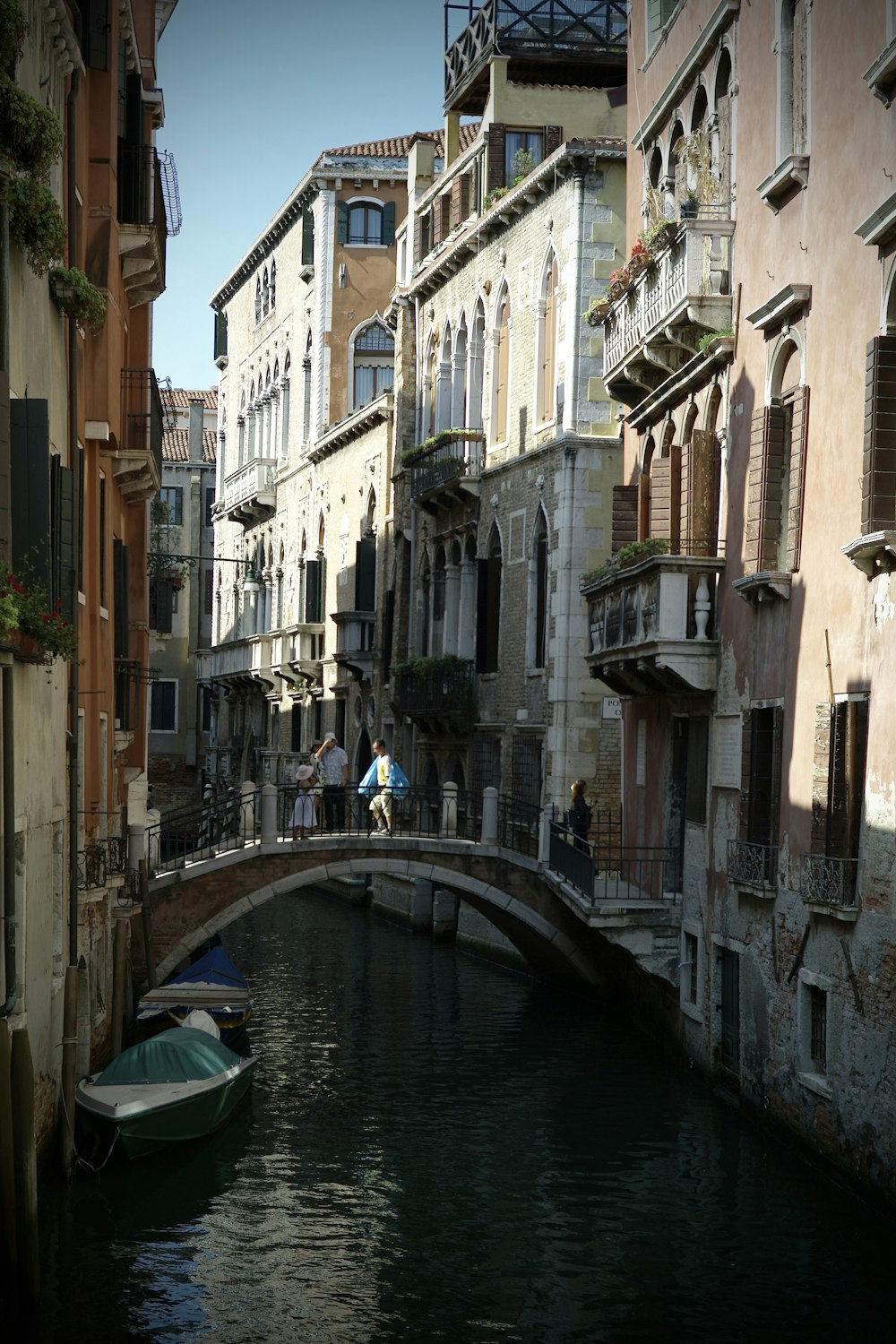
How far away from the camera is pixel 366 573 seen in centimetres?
3547

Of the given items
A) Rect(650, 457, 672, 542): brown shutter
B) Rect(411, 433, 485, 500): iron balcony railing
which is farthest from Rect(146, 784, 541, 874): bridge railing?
Rect(411, 433, 485, 500): iron balcony railing

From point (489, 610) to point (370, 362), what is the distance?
44.6 ft

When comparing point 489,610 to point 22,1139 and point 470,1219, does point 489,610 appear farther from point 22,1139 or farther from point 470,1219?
point 22,1139

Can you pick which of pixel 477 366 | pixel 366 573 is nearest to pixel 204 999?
pixel 477 366

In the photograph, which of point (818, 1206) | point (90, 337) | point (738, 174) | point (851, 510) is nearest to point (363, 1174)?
point (818, 1206)

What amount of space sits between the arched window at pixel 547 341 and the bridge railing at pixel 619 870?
660cm

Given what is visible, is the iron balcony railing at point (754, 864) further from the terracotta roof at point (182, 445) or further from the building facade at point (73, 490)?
the terracotta roof at point (182, 445)

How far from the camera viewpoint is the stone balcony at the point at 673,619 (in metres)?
17.4

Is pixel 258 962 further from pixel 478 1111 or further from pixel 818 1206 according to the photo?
pixel 818 1206

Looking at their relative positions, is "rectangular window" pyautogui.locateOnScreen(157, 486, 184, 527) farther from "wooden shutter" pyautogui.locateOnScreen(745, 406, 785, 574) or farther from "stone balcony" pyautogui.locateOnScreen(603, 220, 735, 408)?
"wooden shutter" pyautogui.locateOnScreen(745, 406, 785, 574)

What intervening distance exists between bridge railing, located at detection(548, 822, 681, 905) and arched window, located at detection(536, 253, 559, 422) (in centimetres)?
660

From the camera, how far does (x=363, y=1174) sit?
1524 cm

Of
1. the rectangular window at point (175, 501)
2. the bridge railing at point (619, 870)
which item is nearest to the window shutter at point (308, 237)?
the rectangular window at point (175, 501)

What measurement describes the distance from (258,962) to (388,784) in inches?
157
